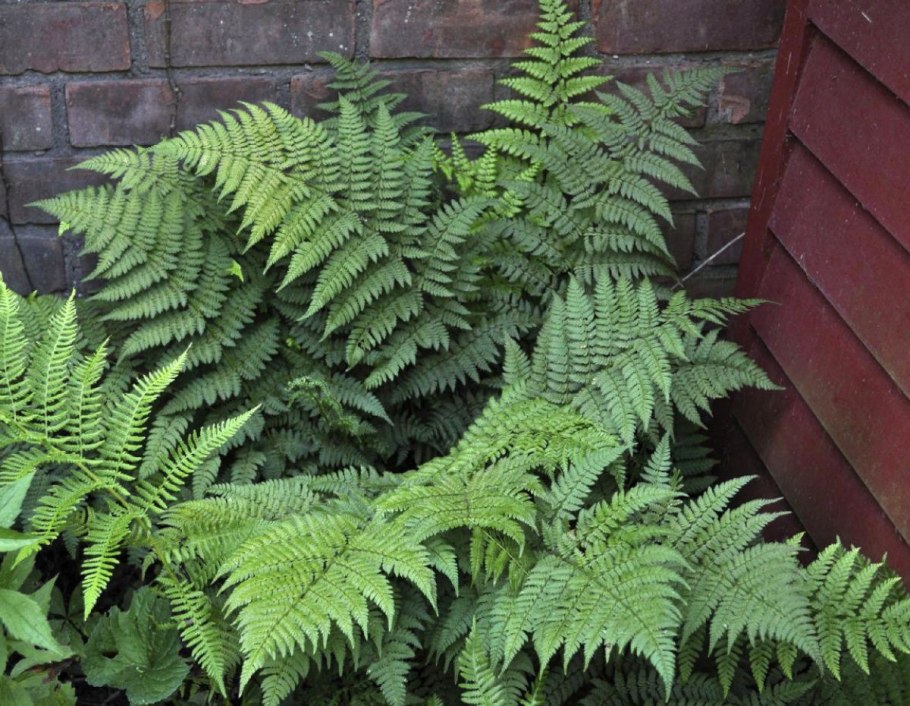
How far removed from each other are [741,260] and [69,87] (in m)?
1.58

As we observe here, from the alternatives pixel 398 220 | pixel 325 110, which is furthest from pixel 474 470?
pixel 325 110

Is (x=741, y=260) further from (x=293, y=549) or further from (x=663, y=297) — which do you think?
(x=293, y=549)

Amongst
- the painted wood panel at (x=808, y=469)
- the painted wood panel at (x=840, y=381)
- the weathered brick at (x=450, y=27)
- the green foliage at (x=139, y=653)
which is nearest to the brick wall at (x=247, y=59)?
the weathered brick at (x=450, y=27)

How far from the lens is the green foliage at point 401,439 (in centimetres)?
160

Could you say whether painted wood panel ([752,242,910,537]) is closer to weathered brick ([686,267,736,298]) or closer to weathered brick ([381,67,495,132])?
weathered brick ([686,267,736,298])

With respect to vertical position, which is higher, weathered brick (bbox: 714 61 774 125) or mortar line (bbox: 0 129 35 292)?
weathered brick (bbox: 714 61 774 125)

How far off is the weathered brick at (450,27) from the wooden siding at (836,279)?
59 centimetres

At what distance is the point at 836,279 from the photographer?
6.31 feet

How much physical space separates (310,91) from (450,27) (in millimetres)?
347

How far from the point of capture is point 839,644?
1620 millimetres

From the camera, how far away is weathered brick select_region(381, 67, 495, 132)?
2273mm

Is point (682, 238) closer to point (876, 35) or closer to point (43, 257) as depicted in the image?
point (876, 35)

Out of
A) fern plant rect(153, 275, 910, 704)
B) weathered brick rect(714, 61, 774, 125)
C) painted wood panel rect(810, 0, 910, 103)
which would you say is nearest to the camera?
fern plant rect(153, 275, 910, 704)

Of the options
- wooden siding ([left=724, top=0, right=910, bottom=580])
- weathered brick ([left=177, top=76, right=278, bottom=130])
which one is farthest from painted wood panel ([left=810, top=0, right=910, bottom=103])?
weathered brick ([left=177, top=76, right=278, bottom=130])
